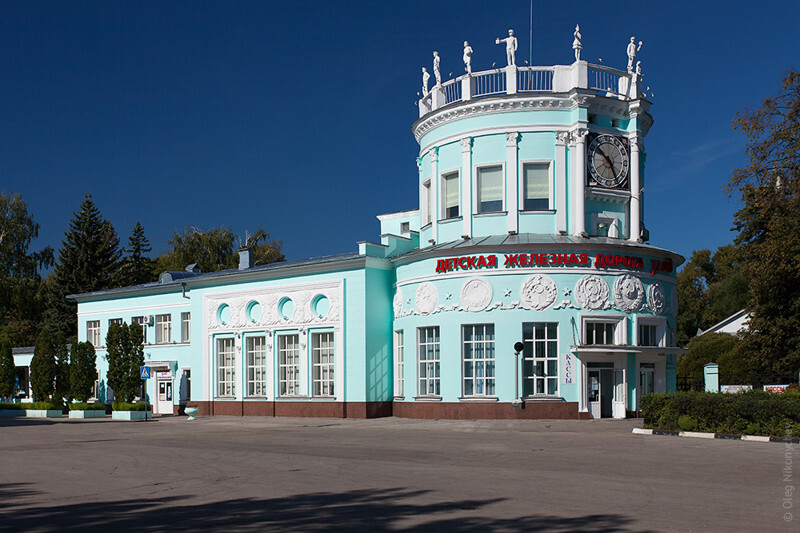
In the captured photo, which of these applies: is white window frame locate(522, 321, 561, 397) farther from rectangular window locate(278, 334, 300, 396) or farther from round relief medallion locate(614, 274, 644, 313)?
rectangular window locate(278, 334, 300, 396)

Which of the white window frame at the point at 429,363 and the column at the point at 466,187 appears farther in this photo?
the column at the point at 466,187

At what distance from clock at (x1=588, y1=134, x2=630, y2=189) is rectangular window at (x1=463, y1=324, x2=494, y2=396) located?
26.5 feet

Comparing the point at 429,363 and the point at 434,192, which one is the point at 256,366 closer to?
the point at 429,363

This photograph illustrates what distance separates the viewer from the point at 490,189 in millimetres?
35000

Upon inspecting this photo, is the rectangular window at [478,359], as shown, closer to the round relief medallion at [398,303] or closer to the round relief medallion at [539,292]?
the round relief medallion at [539,292]

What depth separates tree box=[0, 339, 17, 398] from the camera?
49906 millimetres

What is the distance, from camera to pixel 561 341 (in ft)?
104

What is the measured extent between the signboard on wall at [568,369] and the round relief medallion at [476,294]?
3.73 m

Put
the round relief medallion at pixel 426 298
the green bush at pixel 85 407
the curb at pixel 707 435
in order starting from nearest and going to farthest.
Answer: the curb at pixel 707 435, the round relief medallion at pixel 426 298, the green bush at pixel 85 407

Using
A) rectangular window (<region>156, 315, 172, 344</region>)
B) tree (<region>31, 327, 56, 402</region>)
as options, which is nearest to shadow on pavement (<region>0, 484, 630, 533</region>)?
rectangular window (<region>156, 315, 172, 344</region>)

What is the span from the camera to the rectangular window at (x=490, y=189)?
34781 millimetres

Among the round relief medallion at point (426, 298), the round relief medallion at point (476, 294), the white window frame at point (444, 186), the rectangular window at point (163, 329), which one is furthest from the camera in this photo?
the rectangular window at point (163, 329)

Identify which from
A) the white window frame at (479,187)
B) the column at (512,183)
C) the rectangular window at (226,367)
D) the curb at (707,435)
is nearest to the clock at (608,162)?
the column at (512,183)

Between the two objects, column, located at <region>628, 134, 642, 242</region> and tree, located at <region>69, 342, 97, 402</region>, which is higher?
column, located at <region>628, 134, 642, 242</region>
